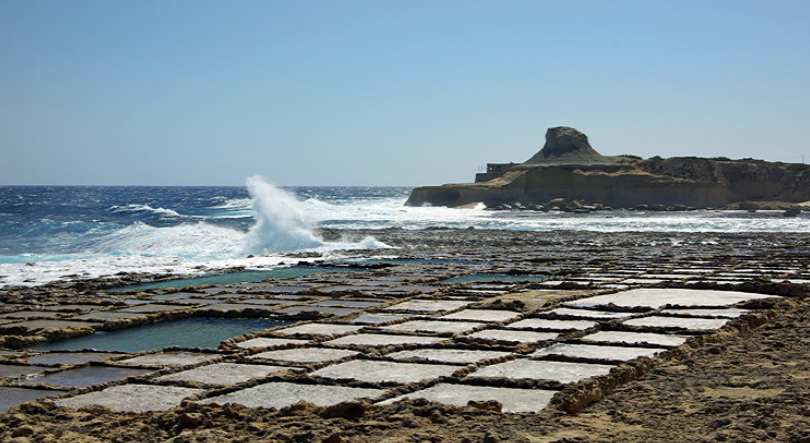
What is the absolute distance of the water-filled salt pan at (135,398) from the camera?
5710 mm

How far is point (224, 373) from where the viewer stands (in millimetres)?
6758

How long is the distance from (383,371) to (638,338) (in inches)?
108

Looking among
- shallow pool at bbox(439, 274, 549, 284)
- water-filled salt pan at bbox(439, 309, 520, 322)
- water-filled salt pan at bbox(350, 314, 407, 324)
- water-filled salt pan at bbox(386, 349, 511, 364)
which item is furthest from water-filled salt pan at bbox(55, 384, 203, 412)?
shallow pool at bbox(439, 274, 549, 284)

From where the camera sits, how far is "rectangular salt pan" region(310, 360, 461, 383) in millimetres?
6305

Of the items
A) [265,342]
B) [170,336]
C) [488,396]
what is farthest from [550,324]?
[170,336]

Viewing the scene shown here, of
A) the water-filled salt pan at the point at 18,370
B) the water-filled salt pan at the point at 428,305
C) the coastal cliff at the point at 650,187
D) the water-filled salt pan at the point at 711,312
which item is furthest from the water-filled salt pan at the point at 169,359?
the coastal cliff at the point at 650,187

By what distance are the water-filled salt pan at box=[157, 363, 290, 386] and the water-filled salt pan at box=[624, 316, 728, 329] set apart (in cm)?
407

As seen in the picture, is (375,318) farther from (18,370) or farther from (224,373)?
(18,370)

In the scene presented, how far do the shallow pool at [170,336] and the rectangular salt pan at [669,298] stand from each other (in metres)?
4.43

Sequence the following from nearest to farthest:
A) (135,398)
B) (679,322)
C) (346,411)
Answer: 1. (346,411)
2. (135,398)
3. (679,322)

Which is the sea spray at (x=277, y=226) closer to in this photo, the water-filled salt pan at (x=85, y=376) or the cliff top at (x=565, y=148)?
the water-filled salt pan at (x=85, y=376)

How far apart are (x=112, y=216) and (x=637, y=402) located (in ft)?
174

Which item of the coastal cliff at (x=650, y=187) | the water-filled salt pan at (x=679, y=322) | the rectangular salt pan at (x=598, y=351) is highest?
the coastal cliff at (x=650, y=187)

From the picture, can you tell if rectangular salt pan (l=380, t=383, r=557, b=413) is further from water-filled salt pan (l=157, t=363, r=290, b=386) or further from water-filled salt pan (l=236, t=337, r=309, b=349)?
water-filled salt pan (l=236, t=337, r=309, b=349)
